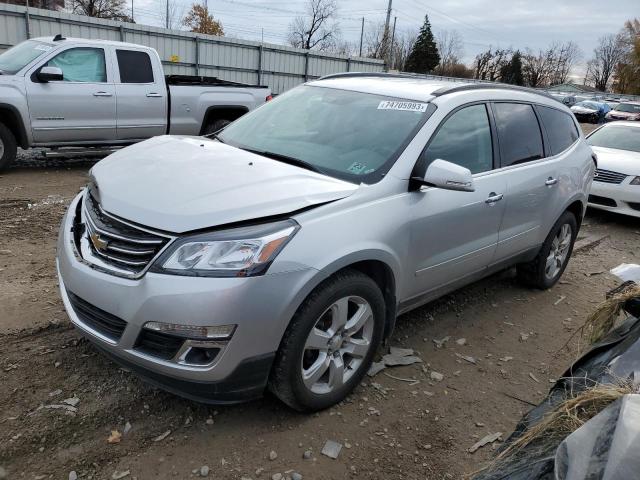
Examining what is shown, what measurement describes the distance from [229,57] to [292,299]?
16.0 metres

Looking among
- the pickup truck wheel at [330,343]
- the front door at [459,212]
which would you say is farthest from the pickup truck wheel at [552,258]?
the pickup truck wheel at [330,343]

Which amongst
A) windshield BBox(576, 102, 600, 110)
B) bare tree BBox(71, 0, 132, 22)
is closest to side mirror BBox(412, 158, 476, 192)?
windshield BBox(576, 102, 600, 110)

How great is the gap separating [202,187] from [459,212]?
174cm

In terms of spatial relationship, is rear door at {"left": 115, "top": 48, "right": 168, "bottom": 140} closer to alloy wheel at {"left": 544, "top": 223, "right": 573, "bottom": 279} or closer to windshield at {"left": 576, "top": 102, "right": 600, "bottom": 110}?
alloy wheel at {"left": 544, "top": 223, "right": 573, "bottom": 279}

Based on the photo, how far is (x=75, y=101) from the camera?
26.7 ft

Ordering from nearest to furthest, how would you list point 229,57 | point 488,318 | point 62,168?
point 488,318, point 62,168, point 229,57

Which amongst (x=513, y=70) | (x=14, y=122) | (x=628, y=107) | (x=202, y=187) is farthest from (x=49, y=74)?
(x=513, y=70)

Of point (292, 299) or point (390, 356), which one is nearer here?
point (292, 299)

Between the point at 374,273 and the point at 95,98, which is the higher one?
the point at 95,98

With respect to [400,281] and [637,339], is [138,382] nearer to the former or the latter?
[400,281]

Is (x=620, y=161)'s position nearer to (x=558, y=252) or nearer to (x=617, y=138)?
(x=617, y=138)

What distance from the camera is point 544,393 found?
358 cm

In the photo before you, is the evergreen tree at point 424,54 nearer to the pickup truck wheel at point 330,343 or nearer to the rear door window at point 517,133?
the rear door window at point 517,133

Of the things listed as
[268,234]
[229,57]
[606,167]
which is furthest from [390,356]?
[229,57]
